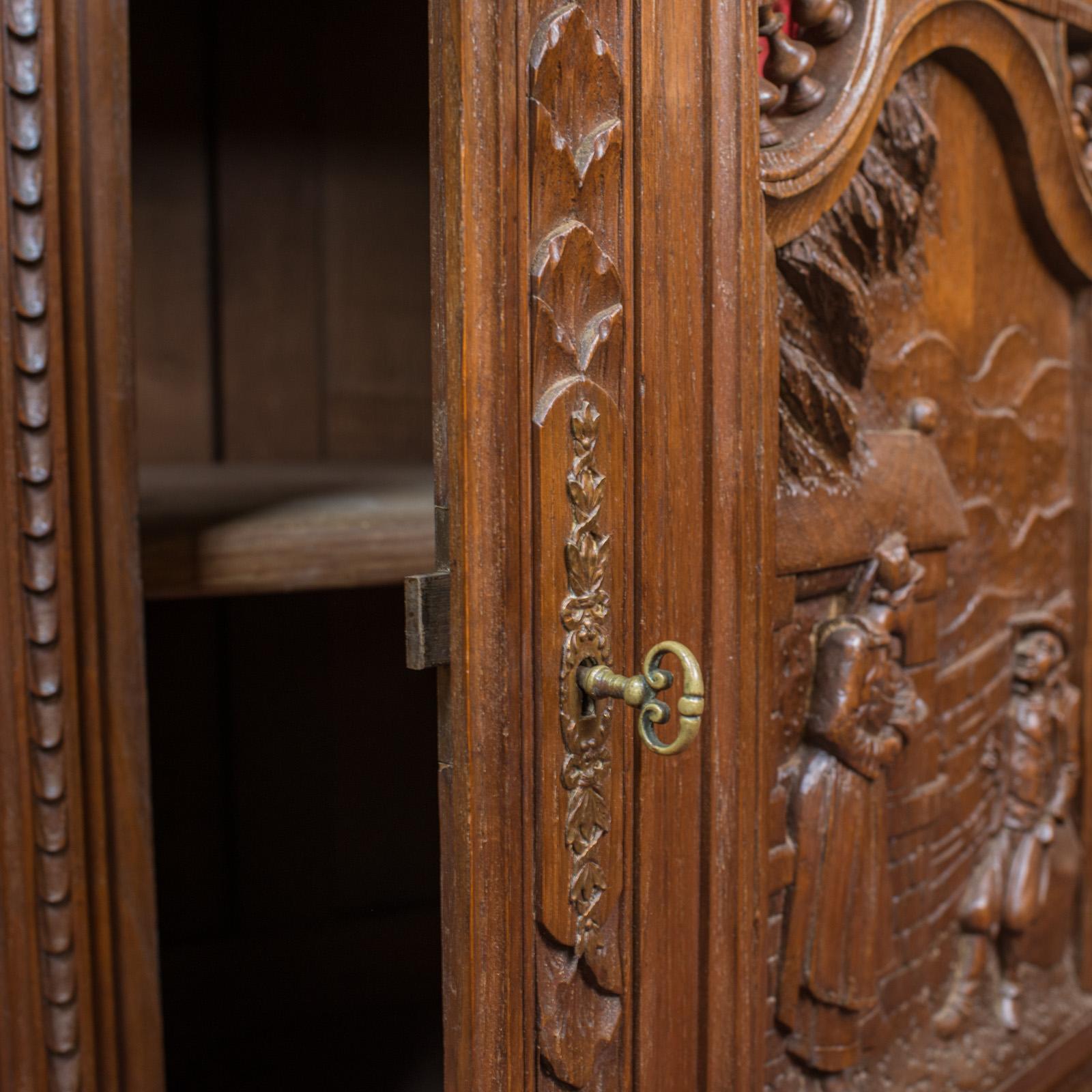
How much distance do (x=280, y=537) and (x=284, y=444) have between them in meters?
0.55

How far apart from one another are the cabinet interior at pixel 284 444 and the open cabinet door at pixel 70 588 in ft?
1.46

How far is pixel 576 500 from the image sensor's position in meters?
0.56

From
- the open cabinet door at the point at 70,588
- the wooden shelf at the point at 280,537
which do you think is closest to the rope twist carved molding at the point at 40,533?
the open cabinet door at the point at 70,588

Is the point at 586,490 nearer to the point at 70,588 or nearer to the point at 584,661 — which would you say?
the point at 584,661

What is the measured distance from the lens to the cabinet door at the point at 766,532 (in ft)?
1.74

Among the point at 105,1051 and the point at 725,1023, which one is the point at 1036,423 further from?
the point at 105,1051

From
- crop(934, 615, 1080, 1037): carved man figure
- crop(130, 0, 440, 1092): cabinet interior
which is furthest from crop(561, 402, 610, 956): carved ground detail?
crop(130, 0, 440, 1092): cabinet interior

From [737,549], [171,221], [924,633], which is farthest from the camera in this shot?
[171,221]

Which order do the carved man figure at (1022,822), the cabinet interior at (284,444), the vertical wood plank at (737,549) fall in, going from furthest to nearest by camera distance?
the cabinet interior at (284,444) < the carved man figure at (1022,822) < the vertical wood plank at (737,549)

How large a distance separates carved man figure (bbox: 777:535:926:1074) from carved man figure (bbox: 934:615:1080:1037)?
7.1 inches

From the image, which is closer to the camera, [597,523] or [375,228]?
[597,523]

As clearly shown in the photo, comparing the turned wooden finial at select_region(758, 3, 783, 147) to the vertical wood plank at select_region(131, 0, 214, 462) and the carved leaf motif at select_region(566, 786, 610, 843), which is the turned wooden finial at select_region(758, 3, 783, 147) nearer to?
the carved leaf motif at select_region(566, 786, 610, 843)

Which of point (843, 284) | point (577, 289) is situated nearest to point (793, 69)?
point (843, 284)

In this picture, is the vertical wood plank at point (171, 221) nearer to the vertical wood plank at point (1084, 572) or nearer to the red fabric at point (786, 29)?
the red fabric at point (786, 29)
